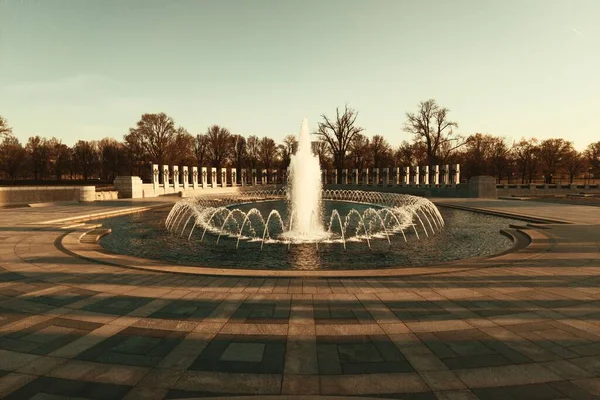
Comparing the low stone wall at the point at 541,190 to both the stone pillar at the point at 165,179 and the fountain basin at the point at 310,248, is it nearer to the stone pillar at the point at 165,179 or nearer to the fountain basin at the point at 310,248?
the fountain basin at the point at 310,248

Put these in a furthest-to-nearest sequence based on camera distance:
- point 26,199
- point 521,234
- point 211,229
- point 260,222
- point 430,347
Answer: point 26,199, point 260,222, point 211,229, point 521,234, point 430,347

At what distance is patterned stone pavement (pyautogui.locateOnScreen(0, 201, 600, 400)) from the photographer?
3.95 metres

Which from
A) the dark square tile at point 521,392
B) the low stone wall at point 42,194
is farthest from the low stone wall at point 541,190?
the low stone wall at point 42,194

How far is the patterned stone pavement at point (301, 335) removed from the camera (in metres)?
3.95

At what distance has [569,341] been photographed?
4961 mm

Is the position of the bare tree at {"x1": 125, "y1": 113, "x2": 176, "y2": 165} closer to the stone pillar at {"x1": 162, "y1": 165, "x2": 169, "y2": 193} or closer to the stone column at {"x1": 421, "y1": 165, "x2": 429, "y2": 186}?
the stone pillar at {"x1": 162, "y1": 165, "x2": 169, "y2": 193}

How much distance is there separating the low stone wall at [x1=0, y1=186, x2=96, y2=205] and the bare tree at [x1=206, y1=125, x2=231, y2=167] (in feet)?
148

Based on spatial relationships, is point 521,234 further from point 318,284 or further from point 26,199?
point 26,199

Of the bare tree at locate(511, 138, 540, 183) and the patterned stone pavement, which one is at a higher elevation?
the bare tree at locate(511, 138, 540, 183)

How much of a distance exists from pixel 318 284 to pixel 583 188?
57.4 m

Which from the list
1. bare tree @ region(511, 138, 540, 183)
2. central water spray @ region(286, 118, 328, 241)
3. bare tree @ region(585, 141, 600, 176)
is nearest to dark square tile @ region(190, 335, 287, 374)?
central water spray @ region(286, 118, 328, 241)

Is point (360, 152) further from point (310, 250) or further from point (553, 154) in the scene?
point (310, 250)

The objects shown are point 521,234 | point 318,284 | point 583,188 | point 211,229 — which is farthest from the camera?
point 583,188

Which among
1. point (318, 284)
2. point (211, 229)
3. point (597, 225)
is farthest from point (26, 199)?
point (597, 225)
